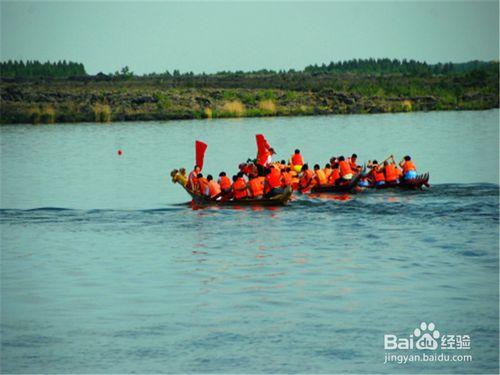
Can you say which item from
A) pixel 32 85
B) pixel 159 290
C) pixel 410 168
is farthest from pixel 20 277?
pixel 32 85

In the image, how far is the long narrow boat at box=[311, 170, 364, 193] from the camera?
35.0 m

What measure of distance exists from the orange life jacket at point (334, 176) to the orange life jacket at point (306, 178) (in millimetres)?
662

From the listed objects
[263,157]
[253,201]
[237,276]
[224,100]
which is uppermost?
[224,100]

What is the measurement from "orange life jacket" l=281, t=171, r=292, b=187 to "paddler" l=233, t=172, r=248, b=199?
4.00ft

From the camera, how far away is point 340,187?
35.2m

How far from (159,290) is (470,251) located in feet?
26.8

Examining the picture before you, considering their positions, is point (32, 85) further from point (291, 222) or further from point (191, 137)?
point (291, 222)

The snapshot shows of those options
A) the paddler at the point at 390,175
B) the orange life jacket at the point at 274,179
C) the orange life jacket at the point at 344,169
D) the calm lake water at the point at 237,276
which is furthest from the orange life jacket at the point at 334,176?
the orange life jacket at the point at 274,179

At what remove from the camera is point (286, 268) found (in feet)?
78.8

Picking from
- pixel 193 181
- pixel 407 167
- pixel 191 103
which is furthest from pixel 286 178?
pixel 191 103

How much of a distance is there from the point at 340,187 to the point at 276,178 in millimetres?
3943

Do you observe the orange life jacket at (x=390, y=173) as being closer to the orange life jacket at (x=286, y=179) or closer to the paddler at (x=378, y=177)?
the paddler at (x=378, y=177)

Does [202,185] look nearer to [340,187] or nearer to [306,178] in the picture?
[306,178]

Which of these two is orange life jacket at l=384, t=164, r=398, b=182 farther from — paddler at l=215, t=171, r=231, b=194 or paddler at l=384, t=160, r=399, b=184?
paddler at l=215, t=171, r=231, b=194
